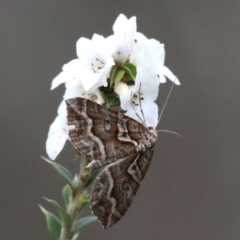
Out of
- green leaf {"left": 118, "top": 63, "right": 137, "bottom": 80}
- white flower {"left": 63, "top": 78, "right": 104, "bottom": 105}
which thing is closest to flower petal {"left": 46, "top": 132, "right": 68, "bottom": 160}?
white flower {"left": 63, "top": 78, "right": 104, "bottom": 105}

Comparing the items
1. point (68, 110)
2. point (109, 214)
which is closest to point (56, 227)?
point (109, 214)

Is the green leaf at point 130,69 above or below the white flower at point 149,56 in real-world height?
below

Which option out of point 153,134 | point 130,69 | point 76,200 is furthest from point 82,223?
point 130,69

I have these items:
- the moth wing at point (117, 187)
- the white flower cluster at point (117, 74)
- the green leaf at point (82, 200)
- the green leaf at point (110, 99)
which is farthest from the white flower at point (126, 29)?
the green leaf at point (82, 200)

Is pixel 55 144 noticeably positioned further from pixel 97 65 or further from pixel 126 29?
pixel 126 29

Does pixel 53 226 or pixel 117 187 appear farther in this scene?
pixel 53 226

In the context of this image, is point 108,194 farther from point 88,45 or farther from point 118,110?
point 88,45

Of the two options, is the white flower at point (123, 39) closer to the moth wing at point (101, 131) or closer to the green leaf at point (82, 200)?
the moth wing at point (101, 131)
